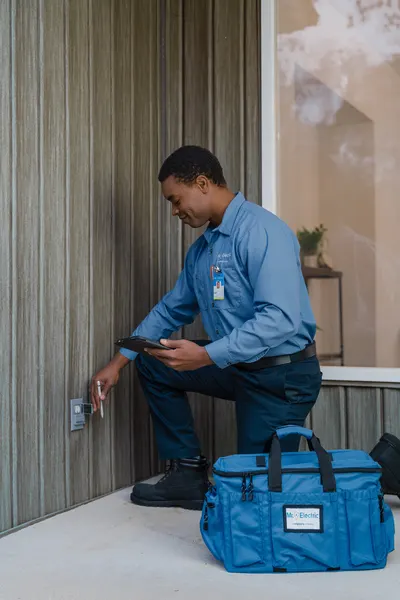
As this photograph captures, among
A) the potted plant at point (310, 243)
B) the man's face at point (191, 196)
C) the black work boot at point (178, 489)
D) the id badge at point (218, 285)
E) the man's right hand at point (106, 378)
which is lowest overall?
the black work boot at point (178, 489)

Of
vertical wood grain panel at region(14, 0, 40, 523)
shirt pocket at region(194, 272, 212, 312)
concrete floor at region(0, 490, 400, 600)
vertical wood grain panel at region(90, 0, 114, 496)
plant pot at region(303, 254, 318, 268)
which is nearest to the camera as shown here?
concrete floor at region(0, 490, 400, 600)

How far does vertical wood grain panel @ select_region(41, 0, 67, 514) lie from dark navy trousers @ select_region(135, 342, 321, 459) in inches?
13.7

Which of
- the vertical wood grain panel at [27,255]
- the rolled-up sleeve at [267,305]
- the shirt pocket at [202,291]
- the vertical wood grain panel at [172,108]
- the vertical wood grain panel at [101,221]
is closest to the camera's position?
the rolled-up sleeve at [267,305]

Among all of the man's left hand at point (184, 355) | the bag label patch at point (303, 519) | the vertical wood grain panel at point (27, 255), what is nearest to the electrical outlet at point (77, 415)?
the vertical wood grain panel at point (27, 255)

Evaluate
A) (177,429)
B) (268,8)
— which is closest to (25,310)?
(177,429)

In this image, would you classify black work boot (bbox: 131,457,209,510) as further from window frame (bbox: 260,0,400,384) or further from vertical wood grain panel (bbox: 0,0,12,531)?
window frame (bbox: 260,0,400,384)

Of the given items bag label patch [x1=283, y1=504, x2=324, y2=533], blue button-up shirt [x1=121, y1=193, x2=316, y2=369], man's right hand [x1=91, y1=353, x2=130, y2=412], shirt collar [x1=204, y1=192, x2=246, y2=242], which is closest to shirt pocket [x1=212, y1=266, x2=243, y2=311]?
blue button-up shirt [x1=121, y1=193, x2=316, y2=369]

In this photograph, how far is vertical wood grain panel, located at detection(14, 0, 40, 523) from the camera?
2420 mm

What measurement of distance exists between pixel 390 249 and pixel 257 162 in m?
0.64

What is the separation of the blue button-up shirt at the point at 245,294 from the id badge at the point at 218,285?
1cm

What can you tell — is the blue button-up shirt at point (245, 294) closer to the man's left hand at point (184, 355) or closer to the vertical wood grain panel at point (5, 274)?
the man's left hand at point (184, 355)

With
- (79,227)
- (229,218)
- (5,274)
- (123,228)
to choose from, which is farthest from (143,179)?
(5,274)

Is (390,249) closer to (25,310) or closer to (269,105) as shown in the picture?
(269,105)

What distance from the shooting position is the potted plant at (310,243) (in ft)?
10.5
